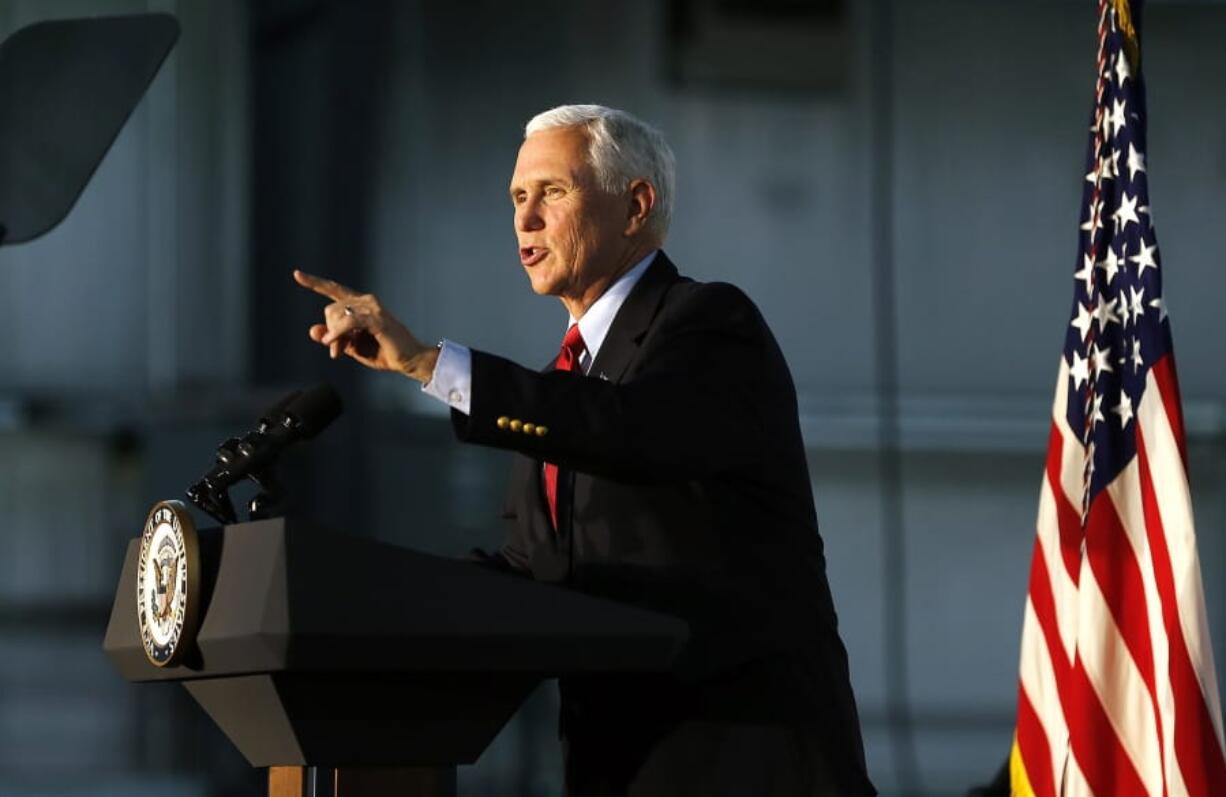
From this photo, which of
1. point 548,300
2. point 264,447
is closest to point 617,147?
point 264,447

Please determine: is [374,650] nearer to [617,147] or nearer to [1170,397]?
[617,147]

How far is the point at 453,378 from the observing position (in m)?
1.87

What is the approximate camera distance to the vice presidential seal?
5.86ft

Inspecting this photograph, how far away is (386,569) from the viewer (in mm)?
1739

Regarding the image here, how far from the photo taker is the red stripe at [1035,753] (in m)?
2.86

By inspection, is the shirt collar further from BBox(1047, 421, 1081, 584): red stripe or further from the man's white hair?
BBox(1047, 421, 1081, 584): red stripe

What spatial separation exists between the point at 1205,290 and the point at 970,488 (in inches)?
37.5

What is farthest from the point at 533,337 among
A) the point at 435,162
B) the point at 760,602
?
the point at 760,602

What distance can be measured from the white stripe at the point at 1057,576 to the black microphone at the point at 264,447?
1.33 m

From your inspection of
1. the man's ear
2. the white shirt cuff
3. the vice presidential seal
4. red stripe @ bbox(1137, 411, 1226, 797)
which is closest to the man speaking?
the white shirt cuff

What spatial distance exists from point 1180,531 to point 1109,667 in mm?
208

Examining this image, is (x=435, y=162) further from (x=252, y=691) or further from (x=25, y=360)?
(x=252, y=691)

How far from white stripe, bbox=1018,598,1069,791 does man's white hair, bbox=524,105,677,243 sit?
0.98 m

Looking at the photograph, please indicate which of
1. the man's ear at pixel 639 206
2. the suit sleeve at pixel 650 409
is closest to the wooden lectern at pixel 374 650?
the suit sleeve at pixel 650 409
